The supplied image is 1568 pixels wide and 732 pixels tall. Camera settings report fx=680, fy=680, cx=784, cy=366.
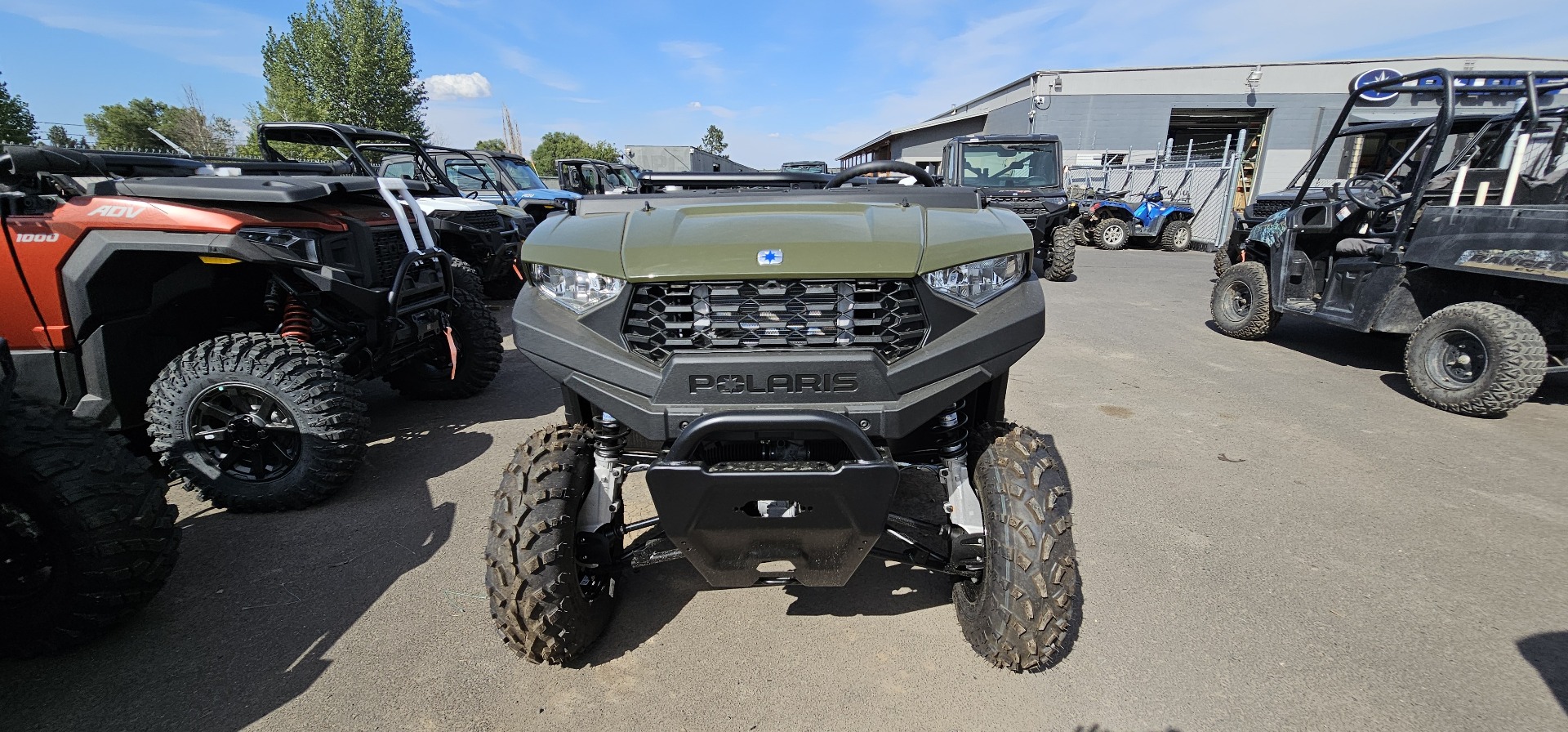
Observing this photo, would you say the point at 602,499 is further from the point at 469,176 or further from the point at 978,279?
the point at 469,176

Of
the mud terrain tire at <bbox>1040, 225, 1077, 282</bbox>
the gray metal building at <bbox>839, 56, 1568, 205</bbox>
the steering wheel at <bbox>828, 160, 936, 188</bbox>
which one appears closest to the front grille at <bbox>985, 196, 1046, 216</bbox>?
the mud terrain tire at <bbox>1040, 225, 1077, 282</bbox>

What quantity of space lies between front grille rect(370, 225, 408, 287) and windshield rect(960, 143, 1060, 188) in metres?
9.44

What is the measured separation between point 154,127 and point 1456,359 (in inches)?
2581

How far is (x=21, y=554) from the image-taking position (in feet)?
7.23

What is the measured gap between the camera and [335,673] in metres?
2.19

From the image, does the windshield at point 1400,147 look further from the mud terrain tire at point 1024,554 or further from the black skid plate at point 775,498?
the black skid plate at point 775,498

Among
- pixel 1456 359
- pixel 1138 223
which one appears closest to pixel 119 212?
pixel 1456 359

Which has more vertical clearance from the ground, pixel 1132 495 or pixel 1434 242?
pixel 1434 242

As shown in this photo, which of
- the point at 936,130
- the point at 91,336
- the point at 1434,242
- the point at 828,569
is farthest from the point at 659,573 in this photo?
the point at 936,130

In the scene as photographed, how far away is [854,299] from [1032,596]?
37.9 inches

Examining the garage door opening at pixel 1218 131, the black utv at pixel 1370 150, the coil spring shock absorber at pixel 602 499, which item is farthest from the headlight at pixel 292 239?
the garage door opening at pixel 1218 131

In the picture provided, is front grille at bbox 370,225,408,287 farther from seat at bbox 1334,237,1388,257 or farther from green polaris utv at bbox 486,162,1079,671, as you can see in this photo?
seat at bbox 1334,237,1388,257

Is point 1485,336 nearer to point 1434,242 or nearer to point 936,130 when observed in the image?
point 1434,242

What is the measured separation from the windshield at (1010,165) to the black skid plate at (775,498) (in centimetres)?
1055
